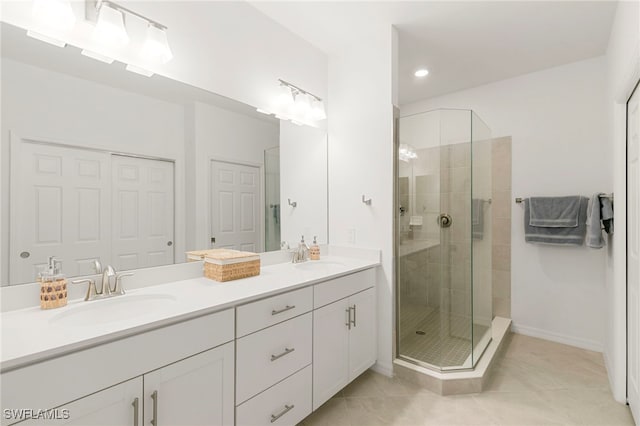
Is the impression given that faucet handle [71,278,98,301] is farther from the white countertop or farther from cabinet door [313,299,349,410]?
cabinet door [313,299,349,410]

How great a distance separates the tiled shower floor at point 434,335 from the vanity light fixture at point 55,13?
2535mm

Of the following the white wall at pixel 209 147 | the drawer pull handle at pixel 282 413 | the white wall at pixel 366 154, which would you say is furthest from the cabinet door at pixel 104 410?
the white wall at pixel 366 154

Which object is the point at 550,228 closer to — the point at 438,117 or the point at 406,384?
the point at 438,117

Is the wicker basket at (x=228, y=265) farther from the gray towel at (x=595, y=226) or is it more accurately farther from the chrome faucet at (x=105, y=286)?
the gray towel at (x=595, y=226)

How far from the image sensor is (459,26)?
7.20 feet

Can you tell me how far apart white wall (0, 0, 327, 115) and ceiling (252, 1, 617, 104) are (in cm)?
14

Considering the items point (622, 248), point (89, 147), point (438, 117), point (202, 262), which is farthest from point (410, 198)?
point (89, 147)

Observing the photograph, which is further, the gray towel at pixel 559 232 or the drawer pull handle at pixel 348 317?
the gray towel at pixel 559 232

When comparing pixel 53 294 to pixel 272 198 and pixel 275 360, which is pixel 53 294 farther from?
pixel 272 198

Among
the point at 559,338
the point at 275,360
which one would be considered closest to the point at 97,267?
the point at 275,360

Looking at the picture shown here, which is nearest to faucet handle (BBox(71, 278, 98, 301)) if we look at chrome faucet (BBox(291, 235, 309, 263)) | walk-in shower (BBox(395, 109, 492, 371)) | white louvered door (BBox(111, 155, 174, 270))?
white louvered door (BBox(111, 155, 174, 270))

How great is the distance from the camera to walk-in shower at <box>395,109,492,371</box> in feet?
7.41

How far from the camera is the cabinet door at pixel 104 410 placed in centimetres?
88

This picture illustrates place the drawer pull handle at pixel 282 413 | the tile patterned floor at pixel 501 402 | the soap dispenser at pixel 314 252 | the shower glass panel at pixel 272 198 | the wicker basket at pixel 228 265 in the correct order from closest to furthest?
the drawer pull handle at pixel 282 413, the wicker basket at pixel 228 265, the tile patterned floor at pixel 501 402, the shower glass panel at pixel 272 198, the soap dispenser at pixel 314 252
